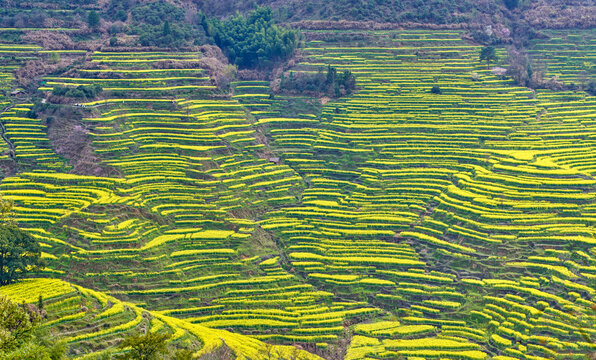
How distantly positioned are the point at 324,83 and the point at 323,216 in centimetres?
2536

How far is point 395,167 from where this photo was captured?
6712 cm

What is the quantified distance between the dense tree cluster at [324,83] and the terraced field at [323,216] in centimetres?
203

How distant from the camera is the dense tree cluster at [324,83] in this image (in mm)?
80688

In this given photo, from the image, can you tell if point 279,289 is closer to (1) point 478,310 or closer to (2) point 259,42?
(1) point 478,310

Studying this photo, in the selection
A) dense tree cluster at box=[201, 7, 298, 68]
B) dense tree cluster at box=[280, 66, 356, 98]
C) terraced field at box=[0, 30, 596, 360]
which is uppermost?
dense tree cluster at box=[201, 7, 298, 68]

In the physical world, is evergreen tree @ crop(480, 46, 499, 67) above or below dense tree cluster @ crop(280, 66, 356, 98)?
above

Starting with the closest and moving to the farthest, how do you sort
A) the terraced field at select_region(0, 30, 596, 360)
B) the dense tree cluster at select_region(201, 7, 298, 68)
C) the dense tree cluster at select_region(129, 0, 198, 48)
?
the terraced field at select_region(0, 30, 596, 360), the dense tree cluster at select_region(129, 0, 198, 48), the dense tree cluster at select_region(201, 7, 298, 68)

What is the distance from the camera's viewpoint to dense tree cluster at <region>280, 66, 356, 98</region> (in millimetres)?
80688

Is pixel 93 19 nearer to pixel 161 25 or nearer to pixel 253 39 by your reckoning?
pixel 161 25

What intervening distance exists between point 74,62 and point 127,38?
8.24m

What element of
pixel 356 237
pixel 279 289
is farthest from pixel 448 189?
pixel 279 289

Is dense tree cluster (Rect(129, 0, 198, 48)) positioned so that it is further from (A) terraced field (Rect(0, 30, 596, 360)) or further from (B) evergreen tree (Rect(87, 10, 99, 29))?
(A) terraced field (Rect(0, 30, 596, 360))

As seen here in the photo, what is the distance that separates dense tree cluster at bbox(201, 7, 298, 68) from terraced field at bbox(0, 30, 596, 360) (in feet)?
35.9

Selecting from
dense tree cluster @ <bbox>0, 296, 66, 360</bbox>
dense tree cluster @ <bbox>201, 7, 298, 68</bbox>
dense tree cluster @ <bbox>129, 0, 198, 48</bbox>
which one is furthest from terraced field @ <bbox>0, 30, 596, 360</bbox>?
dense tree cluster @ <bbox>201, 7, 298, 68</bbox>
